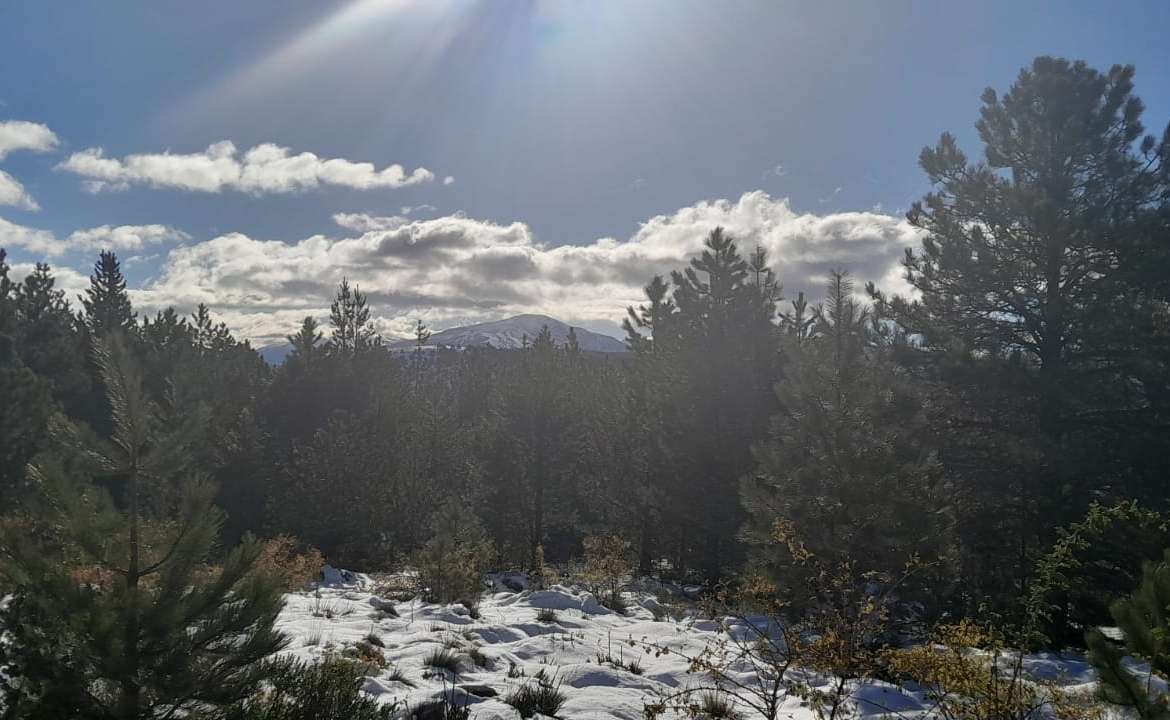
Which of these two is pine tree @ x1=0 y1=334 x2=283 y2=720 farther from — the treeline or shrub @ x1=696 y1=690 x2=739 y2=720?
shrub @ x1=696 y1=690 x2=739 y2=720

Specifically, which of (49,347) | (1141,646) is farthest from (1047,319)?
(49,347)

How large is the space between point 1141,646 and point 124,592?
19.8 feet

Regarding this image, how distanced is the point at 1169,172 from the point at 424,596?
15.5m

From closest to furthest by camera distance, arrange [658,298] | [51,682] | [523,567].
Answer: [51,682]
[658,298]
[523,567]

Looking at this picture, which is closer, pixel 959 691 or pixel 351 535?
pixel 959 691

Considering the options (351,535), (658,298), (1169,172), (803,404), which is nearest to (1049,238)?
(1169,172)

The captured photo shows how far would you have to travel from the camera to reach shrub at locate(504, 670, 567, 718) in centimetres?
564

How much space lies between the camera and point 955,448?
11.6 meters

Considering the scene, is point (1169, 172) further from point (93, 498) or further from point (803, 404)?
point (93, 498)

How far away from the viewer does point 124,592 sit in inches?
156

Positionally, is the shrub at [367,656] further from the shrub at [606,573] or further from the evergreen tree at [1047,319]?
the evergreen tree at [1047,319]

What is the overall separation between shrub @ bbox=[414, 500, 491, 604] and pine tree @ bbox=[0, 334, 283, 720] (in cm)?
873

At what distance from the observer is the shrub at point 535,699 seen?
564 cm

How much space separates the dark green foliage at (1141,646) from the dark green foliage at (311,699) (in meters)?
4.67
